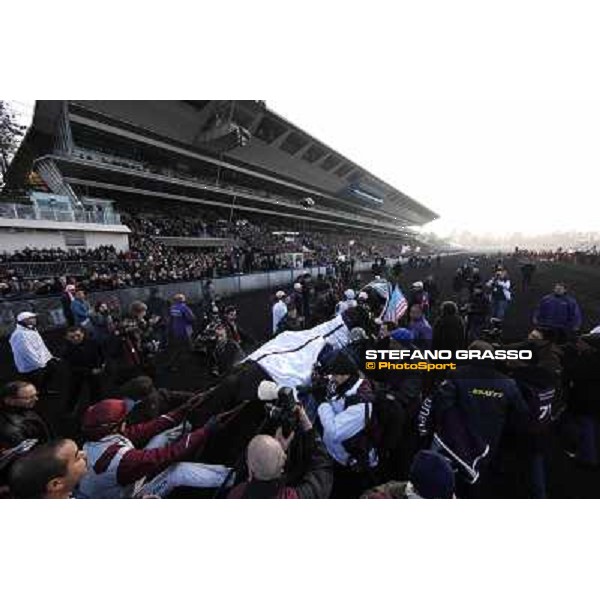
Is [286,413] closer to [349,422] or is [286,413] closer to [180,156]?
[349,422]

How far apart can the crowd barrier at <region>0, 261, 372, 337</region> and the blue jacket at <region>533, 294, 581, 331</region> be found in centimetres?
712

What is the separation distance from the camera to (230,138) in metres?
24.9

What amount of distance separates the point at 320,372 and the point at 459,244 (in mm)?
148330

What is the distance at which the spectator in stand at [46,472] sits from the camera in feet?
6.48

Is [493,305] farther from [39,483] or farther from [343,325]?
[39,483]

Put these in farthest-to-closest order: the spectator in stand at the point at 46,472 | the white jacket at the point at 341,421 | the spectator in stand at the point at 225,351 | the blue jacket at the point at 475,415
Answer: the spectator in stand at the point at 225,351 < the white jacket at the point at 341,421 < the blue jacket at the point at 475,415 < the spectator in stand at the point at 46,472

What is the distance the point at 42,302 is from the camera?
29.6 feet

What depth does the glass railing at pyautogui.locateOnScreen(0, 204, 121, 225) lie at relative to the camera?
44.5 feet

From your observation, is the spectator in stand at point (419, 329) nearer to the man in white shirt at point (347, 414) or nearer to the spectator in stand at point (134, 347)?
the man in white shirt at point (347, 414)

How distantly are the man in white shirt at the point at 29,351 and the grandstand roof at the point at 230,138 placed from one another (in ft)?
9.97

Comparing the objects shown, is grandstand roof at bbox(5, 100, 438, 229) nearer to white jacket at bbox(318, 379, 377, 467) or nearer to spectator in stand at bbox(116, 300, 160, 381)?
spectator in stand at bbox(116, 300, 160, 381)

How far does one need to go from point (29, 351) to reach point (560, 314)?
6.95 m

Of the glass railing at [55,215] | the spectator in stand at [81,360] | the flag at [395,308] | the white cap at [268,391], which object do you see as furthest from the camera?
the glass railing at [55,215]

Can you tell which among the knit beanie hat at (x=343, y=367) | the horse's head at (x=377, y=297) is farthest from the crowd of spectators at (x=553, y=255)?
the knit beanie hat at (x=343, y=367)
